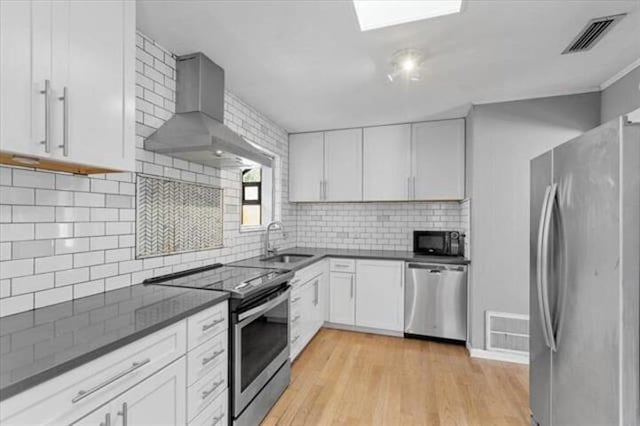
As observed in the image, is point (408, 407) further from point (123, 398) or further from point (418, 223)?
point (418, 223)

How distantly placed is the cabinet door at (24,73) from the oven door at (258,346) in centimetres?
121

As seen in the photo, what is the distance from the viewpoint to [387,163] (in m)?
3.74

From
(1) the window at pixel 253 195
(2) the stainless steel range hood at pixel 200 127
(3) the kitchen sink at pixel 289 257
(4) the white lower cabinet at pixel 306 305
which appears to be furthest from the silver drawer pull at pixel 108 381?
(1) the window at pixel 253 195

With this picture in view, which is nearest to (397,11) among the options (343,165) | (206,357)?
(206,357)

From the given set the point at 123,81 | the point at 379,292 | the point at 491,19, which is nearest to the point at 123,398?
the point at 123,81

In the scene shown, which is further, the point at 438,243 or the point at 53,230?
the point at 438,243

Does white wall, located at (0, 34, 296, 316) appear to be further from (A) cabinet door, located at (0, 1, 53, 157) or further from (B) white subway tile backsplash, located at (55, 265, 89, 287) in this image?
(A) cabinet door, located at (0, 1, 53, 157)

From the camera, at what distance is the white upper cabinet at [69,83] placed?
1036 mm

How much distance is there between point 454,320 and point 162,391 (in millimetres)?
2876

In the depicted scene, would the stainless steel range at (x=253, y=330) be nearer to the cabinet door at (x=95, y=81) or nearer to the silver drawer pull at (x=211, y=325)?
the silver drawer pull at (x=211, y=325)

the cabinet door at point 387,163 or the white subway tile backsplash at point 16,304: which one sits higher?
the cabinet door at point 387,163

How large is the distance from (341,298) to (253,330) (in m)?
1.86

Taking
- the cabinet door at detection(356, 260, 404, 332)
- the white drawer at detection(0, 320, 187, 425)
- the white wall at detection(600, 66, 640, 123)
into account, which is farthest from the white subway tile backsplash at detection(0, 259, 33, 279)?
the white wall at detection(600, 66, 640, 123)

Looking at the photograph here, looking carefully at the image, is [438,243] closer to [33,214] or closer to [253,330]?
[253,330]
